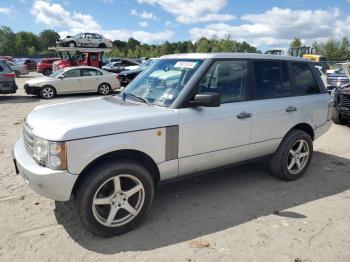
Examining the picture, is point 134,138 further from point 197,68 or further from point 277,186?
point 277,186

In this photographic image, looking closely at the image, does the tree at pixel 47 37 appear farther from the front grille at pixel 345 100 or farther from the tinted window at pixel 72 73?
the front grille at pixel 345 100

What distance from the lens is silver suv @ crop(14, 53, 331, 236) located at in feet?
10.5

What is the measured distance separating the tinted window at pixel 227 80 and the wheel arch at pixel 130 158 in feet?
3.41

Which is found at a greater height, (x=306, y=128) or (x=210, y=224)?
(x=306, y=128)

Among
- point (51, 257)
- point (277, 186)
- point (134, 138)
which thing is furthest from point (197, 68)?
point (51, 257)

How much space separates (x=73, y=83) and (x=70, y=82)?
15 centimetres

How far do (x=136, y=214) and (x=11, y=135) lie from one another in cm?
541

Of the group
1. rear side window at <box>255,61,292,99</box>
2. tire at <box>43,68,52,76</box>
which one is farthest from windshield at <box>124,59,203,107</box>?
tire at <box>43,68,52,76</box>

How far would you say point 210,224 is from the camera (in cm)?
385

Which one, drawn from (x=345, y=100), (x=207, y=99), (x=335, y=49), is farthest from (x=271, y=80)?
(x=335, y=49)

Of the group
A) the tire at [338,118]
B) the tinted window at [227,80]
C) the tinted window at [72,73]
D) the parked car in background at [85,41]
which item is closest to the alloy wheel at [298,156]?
the tinted window at [227,80]

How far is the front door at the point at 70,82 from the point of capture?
15.5m

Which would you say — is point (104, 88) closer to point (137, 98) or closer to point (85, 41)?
point (85, 41)

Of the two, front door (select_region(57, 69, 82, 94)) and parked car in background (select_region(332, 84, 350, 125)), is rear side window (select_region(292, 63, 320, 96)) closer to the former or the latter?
parked car in background (select_region(332, 84, 350, 125))
